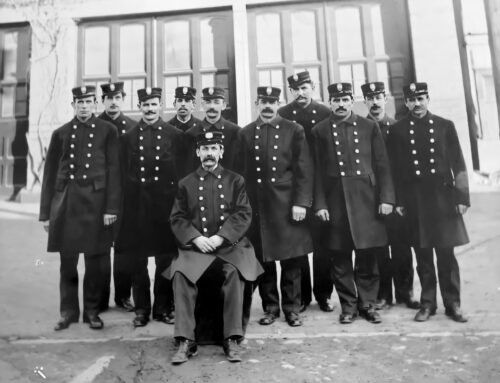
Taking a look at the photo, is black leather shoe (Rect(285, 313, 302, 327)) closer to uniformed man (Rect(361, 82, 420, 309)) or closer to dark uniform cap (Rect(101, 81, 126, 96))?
Result: uniformed man (Rect(361, 82, 420, 309))

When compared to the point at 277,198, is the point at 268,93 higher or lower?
higher

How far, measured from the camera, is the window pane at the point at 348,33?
8.83ft

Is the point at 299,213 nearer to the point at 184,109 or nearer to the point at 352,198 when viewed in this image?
the point at 352,198

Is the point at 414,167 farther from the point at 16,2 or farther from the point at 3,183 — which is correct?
the point at 16,2

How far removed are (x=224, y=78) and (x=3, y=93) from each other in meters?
1.33

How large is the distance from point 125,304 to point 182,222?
79cm

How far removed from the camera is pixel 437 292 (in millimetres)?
2484

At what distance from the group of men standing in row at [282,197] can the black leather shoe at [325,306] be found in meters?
0.01

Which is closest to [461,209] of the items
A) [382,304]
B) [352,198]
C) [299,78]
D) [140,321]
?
[352,198]

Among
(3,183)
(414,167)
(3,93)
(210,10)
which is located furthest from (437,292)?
(3,93)

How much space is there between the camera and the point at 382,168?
93.6 inches

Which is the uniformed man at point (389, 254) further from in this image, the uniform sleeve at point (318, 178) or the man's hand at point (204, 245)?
the man's hand at point (204, 245)

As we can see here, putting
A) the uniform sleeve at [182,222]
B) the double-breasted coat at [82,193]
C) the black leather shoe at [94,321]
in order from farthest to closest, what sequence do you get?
1. the double-breasted coat at [82,193]
2. the black leather shoe at [94,321]
3. the uniform sleeve at [182,222]

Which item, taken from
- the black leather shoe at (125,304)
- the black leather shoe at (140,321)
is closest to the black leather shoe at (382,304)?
the black leather shoe at (140,321)
